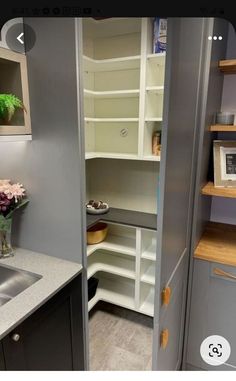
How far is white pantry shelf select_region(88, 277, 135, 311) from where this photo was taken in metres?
1.90

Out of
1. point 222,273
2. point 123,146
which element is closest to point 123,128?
point 123,146

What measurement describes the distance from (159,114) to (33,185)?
100cm

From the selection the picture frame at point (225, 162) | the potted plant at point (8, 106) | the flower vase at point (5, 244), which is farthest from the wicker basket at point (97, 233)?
the potted plant at point (8, 106)

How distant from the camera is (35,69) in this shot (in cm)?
102

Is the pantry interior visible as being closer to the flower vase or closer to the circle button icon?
the circle button icon

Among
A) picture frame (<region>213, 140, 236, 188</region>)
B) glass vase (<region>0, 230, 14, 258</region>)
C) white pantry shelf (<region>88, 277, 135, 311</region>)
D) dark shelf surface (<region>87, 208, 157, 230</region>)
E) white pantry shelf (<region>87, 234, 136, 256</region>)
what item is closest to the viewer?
glass vase (<region>0, 230, 14, 258</region>)

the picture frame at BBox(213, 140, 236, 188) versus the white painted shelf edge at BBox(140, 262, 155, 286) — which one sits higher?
the picture frame at BBox(213, 140, 236, 188)

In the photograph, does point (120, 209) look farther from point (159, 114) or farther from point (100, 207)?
point (159, 114)

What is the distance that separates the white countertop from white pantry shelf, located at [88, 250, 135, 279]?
2.32ft

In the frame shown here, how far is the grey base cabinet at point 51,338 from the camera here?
33.4 inches

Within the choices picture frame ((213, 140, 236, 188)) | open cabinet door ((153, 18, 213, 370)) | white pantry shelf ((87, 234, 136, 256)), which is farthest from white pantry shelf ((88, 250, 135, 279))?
picture frame ((213, 140, 236, 188))

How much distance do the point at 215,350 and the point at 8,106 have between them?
1.60m

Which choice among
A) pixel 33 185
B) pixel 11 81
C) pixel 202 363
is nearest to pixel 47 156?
pixel 33 185

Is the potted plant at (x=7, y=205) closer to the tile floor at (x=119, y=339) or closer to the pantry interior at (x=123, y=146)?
the pantry interior at (x=123, y=146)
